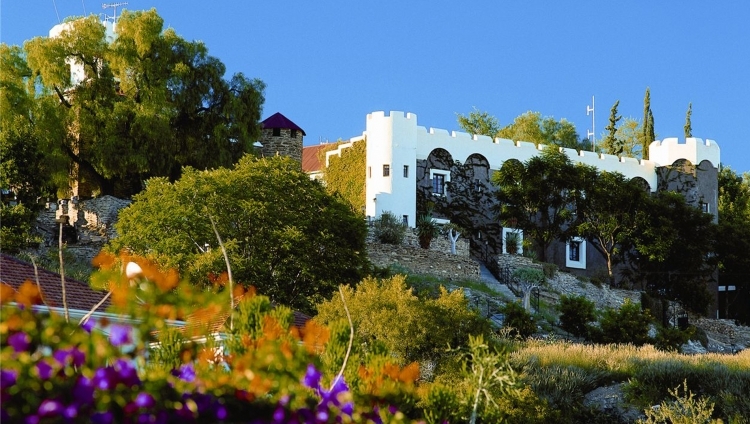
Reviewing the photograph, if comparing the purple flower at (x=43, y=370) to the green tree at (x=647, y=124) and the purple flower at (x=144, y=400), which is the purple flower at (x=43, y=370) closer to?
the purple flower at (x=144, y=400)

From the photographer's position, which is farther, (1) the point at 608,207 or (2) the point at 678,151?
(2) the point at 678,151

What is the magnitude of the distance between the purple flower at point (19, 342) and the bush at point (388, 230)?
35060 mm

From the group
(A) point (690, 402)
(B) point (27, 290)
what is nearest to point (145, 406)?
(B) point (27, 290)

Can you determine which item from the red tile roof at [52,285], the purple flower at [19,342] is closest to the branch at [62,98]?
the red tile roof at [52,285]

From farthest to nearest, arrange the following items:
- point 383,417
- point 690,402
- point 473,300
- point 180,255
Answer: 1. point 473,300
2. point 180,255
3. point 690,402
4. point 383,417

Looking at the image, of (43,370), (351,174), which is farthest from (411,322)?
(351,174)

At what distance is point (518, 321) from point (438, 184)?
15550 millimetres

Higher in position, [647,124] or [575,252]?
[647,124]

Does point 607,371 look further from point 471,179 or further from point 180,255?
point 471,179

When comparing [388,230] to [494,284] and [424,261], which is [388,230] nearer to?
[424,261]

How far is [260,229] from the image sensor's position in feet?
98.8

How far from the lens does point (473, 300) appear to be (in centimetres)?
3622

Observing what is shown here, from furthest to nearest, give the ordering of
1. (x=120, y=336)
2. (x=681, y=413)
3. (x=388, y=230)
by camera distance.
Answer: (x=388, y=230) < (x=681, y=413) < (x=120, y=336)

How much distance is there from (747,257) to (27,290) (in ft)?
167
